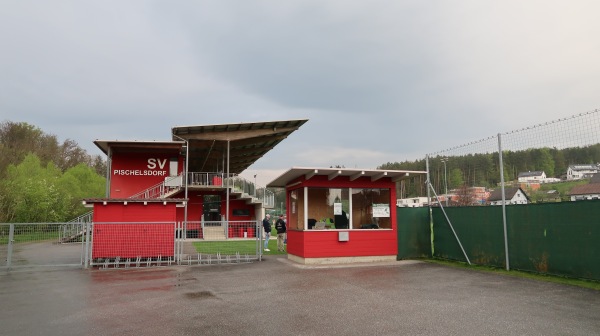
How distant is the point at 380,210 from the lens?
13.3m

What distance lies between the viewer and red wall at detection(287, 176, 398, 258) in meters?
12.3

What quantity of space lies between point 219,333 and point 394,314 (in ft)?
8.84

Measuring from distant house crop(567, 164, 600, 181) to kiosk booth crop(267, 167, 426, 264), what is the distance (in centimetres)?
526

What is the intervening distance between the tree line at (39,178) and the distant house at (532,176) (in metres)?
25.6

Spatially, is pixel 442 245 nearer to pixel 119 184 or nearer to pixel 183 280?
pixel 183 280

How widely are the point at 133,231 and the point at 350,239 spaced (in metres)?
7.21

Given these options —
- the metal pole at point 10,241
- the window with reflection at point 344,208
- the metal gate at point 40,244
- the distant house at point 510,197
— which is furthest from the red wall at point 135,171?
the distant house at point 510,197

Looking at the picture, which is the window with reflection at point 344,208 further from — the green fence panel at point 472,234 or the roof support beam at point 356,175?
the green fence panel at point 472,234

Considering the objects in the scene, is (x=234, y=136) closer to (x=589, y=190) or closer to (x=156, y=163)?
(x=156, y=163)

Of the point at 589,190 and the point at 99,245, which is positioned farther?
the point at 99,245

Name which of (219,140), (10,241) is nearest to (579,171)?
(10,241)

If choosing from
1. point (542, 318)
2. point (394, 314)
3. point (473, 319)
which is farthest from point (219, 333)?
point (542, 318)

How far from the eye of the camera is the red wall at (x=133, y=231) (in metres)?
12.8

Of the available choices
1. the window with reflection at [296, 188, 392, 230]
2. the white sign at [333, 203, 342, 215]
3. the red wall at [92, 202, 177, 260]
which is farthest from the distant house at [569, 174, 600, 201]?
the red wall at [92, 202, 177, 260]
